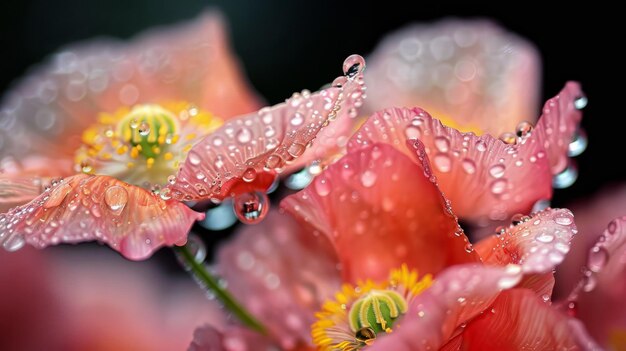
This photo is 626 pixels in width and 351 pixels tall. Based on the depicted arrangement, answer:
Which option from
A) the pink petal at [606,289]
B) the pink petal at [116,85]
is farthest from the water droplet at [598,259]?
the pink petal at [116,85]

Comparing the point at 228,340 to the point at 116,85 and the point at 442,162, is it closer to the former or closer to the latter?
the point at 442,162

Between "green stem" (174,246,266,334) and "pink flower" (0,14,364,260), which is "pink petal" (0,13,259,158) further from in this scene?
"green stem" (174,246,266,334)

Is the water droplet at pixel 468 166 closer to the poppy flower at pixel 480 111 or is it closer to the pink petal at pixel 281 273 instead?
the poppy flower at pixel 480 111

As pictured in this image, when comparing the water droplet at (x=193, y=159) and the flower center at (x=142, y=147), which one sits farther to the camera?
the flower center at (x=142, y=147)

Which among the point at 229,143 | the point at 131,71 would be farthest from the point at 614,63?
the point at 229,143

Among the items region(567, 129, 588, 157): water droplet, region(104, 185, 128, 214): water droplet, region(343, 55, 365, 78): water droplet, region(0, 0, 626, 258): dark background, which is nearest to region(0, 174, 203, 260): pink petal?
region(104, 185, 128, 214): water droplet

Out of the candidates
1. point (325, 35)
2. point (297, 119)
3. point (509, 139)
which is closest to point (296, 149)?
point (297, 119)
